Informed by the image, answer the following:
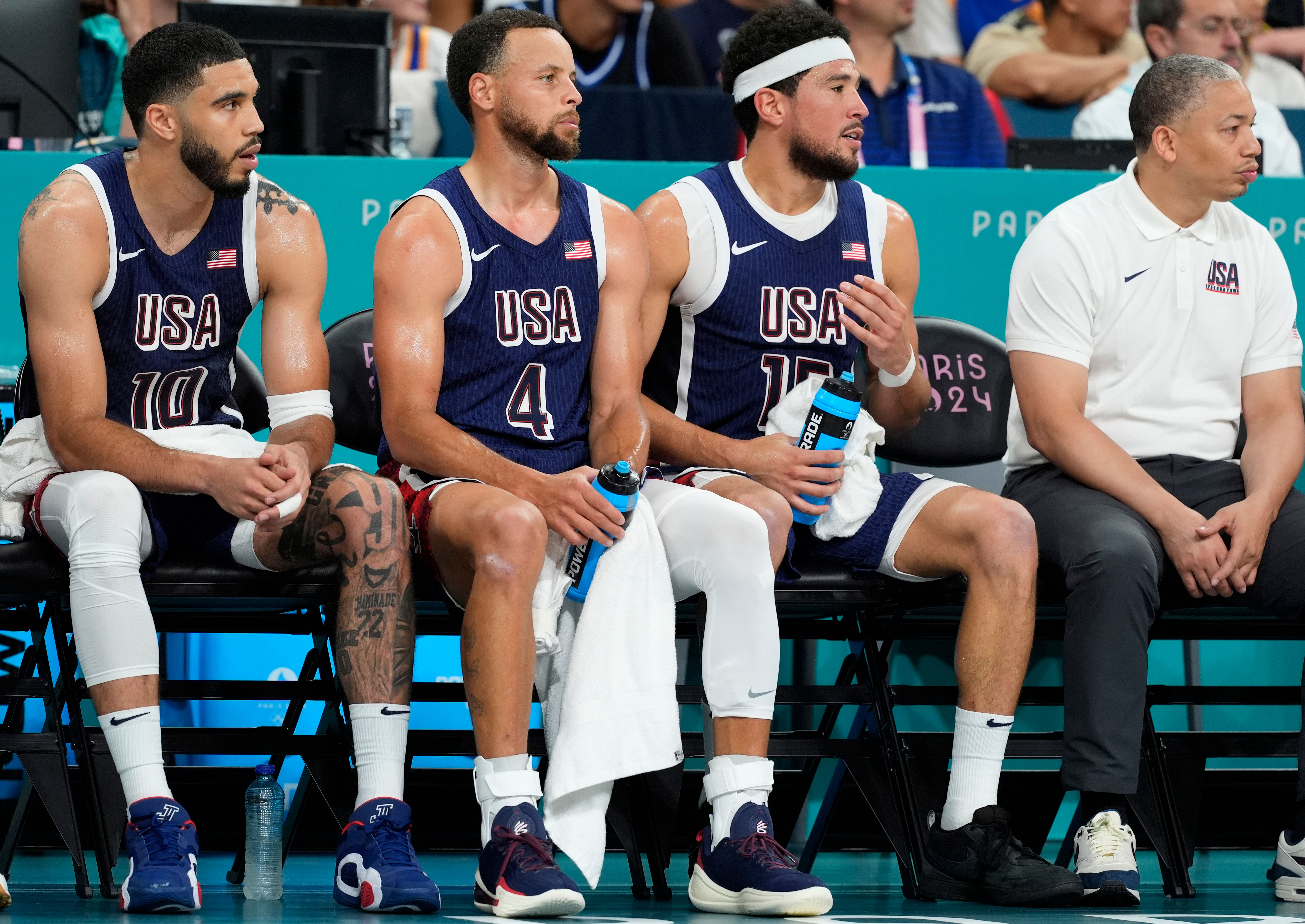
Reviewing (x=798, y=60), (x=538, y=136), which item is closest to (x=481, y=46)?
(x=538, y=136)

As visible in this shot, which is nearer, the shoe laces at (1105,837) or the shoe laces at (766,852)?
the shoe laces at (766,852)

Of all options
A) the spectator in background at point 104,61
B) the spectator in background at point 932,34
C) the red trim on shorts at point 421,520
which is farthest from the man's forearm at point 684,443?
the spectator in background at point 932,34

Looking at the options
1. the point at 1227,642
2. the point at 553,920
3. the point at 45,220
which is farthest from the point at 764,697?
the point at 1227,642

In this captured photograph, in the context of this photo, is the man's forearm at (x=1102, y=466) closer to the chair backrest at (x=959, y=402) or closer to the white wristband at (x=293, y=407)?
the chair backrest at (x=959, y=402)

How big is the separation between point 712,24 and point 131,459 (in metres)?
3.81

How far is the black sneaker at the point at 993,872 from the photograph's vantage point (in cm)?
309

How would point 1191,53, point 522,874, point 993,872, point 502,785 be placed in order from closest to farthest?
point 522,874
point 502,785
point 993,872
point 1191,53

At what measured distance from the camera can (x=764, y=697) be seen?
3.07m

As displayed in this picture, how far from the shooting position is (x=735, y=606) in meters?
3.09

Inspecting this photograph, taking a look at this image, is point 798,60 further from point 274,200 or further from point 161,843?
point 161,843

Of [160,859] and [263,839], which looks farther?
[263,839]

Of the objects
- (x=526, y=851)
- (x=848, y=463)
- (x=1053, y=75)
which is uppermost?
(x=1053, y=75)

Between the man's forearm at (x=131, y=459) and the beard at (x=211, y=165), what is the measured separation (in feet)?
1.77

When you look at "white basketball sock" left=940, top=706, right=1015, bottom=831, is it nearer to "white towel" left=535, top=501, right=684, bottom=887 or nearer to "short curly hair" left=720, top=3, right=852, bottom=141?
"white towel" left=535, top=501, right=684, bottom=887
